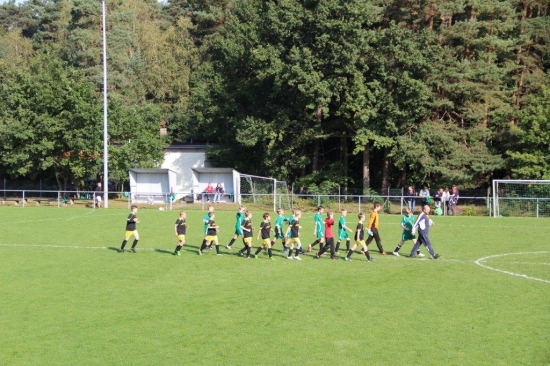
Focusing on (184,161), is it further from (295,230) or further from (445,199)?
(295,230)

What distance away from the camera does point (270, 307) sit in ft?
51.7

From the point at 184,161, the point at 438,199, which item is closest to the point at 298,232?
the point at 438,199

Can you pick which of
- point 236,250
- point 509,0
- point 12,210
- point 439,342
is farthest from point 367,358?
point 509,0

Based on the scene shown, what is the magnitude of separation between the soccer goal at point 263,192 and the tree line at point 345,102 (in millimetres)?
3666

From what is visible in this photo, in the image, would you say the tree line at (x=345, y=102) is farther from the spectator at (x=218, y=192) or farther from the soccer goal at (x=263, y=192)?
the spectator at (x=218, y=192)

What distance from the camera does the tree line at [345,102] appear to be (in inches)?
1864

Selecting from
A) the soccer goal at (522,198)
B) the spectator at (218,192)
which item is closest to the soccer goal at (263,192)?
the spectator at (218,192)

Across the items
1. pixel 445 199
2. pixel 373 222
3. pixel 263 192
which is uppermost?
pixel 263 192

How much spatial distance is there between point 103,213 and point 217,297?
25.0 m

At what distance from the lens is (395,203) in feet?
144

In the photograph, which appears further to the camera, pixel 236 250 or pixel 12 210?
pixel 12 210

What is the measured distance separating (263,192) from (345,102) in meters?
9.23

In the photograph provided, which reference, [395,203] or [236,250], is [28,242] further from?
[395,203]

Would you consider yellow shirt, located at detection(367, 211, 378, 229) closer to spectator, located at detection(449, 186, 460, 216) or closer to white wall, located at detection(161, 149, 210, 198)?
spectator, located at detection(449, 186, 460, 216)
